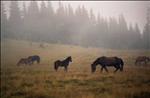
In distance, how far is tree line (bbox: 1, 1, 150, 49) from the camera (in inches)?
253

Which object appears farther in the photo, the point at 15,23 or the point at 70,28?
the point at 15,23

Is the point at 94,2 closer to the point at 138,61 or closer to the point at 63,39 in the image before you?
the point at 63,39

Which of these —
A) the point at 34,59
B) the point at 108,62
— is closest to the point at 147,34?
the point at 108,62

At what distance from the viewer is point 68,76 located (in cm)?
678

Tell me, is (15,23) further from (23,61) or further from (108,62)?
(108,62)

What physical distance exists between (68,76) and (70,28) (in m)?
1.01

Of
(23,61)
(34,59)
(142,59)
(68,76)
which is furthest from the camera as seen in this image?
(23,61)

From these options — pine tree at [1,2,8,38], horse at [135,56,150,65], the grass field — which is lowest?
the grass field

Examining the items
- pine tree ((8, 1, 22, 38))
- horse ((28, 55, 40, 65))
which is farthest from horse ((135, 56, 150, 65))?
pine tree ((8, 1, 22, 38))

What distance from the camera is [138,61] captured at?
6195 mm

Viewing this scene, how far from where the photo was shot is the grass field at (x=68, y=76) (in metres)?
6.17

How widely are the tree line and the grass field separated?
15cm

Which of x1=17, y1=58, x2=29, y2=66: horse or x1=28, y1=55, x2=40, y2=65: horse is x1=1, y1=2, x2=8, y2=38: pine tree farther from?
x1=28, y1=55, x2=40, y2=65: horse

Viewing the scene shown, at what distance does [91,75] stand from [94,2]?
1593mm
